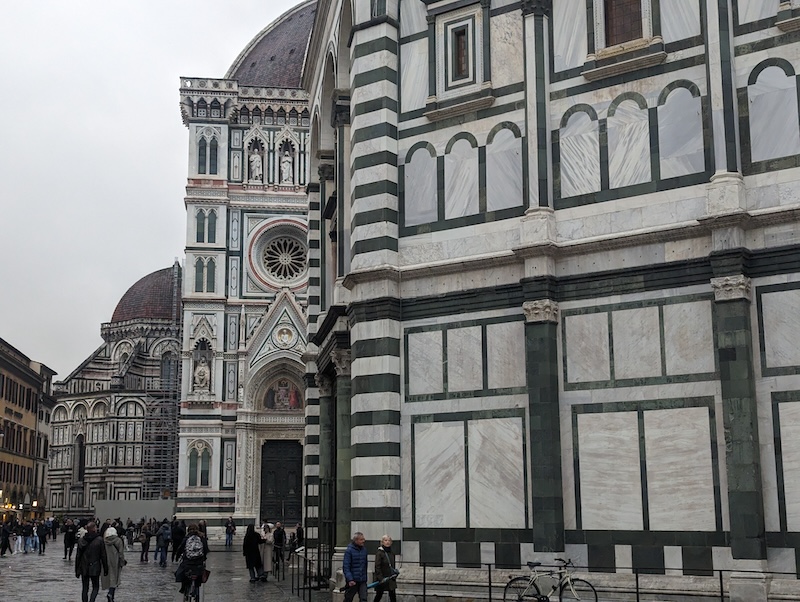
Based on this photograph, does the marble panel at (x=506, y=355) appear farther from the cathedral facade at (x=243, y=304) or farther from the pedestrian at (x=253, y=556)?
the cathedral facade at (x=243, y=304)

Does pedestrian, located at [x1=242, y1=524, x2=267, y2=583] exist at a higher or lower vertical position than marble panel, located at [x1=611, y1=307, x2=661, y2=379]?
lower

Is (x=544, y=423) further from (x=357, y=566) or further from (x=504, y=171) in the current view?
(x=504, y=171)

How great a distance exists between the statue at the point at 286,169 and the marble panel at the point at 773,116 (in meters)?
47.2

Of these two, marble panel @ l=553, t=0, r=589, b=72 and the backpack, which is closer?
the backpack

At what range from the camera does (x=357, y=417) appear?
21.3 meters

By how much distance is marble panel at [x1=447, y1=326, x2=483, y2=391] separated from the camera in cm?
2033

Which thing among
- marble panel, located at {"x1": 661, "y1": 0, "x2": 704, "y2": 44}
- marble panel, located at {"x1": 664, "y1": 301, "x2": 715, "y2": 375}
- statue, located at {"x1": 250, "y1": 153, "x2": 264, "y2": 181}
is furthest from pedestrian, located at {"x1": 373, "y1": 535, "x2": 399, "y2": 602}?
statue, located at {"x1": 250, "y1": 153, "x2": 264, "y2": 181}

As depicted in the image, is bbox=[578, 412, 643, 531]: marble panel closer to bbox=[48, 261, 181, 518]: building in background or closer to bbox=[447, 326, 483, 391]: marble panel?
bbox=[447, 326, 483, 391]: marble panel

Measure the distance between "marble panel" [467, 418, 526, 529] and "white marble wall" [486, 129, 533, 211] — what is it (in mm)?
4146

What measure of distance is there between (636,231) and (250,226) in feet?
149

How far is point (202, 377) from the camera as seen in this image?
2384 inches

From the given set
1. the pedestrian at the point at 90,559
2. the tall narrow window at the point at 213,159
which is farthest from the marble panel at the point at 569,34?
the tall narrow window at the point at 213,159

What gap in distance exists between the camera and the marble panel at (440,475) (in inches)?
795

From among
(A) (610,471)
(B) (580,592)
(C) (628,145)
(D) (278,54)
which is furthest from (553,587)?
(D) (278,54)
